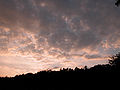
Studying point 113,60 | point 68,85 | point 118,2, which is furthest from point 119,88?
point 113,60

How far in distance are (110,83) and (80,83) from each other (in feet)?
5.04

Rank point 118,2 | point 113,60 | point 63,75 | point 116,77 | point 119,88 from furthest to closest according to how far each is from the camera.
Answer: point 113,60, point 118,2, point 63,75, point 116,77, point 119,88

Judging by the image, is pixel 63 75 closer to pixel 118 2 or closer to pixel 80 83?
pixel 80 83

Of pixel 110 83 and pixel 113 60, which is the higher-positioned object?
pixel 113 60


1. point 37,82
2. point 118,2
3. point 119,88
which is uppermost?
point 118,2

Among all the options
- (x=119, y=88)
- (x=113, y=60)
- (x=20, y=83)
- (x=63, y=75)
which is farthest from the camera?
(x=113, y=60)

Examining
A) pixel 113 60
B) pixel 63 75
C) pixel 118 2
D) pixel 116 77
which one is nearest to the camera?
pixel 116 77

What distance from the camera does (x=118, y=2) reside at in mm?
13953

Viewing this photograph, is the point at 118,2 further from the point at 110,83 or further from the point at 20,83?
the point at 20,83

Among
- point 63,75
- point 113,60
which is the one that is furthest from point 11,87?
point 113,60

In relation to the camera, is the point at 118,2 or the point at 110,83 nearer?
the point at 110,83

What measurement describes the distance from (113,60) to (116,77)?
14.1 meters

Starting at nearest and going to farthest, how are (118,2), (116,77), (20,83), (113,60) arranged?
1. (116,77)
2. (20,83)
3. (118,2)
4. (113,60)

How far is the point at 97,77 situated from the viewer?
6.59m
